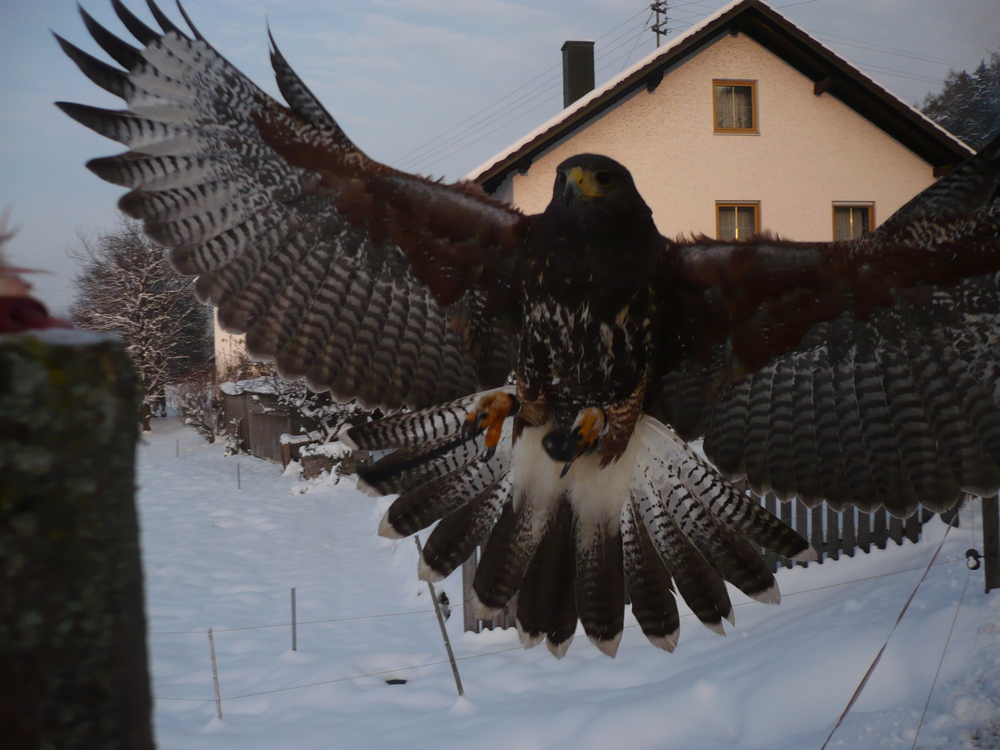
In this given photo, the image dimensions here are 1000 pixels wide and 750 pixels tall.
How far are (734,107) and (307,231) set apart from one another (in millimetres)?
1904

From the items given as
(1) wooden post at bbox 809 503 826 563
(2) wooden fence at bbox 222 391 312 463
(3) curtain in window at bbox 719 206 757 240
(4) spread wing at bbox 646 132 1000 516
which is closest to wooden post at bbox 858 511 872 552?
(1) wooden post at bbox 809 503 826 563

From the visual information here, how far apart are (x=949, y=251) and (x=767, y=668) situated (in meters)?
2.01

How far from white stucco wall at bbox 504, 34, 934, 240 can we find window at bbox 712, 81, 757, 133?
0.11 feet

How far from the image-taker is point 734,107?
2.56 metres

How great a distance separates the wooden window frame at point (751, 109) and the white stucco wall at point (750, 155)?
0.02 m

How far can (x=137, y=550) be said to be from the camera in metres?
0.36

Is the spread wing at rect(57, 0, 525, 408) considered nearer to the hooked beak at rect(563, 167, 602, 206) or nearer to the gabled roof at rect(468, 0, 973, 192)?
the hooked beak at rect(563, 167, 602, 206)

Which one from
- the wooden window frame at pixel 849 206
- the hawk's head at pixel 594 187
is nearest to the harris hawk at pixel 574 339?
the hawk's head at pixel 594 187

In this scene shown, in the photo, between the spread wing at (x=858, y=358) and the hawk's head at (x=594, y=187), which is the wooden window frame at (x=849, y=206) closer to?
the spread wing at (x=858, y=358)

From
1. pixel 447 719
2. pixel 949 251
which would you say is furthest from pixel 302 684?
pixel 949 251

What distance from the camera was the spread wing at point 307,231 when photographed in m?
1.33

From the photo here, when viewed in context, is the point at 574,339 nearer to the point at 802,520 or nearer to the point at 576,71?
the point at 576,71

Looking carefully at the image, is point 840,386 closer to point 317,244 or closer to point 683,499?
point 683,499

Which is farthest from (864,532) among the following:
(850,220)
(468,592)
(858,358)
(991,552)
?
(858,358)
